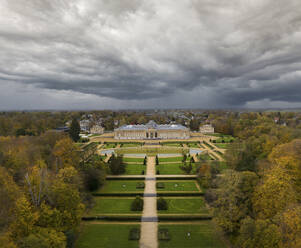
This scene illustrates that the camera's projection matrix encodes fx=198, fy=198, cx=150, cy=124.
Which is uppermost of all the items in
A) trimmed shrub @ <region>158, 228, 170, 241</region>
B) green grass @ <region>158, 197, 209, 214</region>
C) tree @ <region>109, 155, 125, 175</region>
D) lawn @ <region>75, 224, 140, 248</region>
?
tree @ <region>109, 155, 125, 175</region>

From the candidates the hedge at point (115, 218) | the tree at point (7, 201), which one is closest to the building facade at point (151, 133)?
the hedge at point (115, 218)

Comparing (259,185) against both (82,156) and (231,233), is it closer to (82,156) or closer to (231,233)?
(231,233)

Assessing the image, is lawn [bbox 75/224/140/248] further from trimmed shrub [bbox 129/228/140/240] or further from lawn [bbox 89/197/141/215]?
lawn [bbox 89/197/141/215]

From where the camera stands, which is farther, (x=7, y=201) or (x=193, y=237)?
(x=193, y=237)

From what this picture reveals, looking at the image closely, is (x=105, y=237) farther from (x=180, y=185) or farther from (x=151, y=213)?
(x=180, y=185)

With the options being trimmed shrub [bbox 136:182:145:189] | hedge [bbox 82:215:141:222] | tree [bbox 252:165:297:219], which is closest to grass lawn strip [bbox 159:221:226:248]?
hedge [bbox 82:215:141:222]

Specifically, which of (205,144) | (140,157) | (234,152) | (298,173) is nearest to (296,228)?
(298,173)

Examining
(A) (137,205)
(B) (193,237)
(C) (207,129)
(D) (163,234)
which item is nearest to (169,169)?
(A) (137,205)
